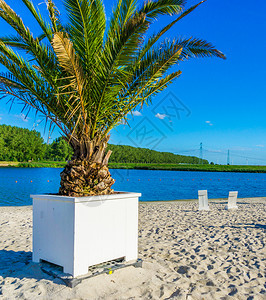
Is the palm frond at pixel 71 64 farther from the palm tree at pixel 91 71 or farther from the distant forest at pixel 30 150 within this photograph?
the distant forest at pixel 30 150

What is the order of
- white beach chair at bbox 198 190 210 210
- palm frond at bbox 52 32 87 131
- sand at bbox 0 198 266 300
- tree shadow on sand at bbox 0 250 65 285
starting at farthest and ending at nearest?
white beach chair at bbox 198 190 210 210, tree shadow on sand at bbox 0 250 65 285, palm frond at bbox 52 32 87 131, sand at bbox 0 198 266 300

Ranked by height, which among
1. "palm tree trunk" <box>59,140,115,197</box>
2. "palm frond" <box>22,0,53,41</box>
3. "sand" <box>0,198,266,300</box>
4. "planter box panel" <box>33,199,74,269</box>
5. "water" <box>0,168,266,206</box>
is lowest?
"water" <box>0,168,266,206</box>

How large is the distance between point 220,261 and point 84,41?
4514 millimetres

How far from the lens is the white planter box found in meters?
3.63

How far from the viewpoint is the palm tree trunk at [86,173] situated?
414 centimetres

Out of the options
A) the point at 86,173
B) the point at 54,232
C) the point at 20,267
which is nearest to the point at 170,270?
the point at 54,232

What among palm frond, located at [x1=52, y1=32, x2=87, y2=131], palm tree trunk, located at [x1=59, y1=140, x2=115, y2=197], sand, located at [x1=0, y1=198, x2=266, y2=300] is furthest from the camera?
palm tree trunk, located at [x1=59, y1=140, x2=115, y2=197]

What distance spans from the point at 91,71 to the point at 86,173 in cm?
170

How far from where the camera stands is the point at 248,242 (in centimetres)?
606

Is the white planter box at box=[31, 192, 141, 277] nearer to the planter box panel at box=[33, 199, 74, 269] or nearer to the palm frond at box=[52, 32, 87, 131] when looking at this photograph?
the planter box panel at box=[33, 199, 74, 269]

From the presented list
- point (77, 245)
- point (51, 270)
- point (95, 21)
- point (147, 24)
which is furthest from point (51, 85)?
point (51, 270)

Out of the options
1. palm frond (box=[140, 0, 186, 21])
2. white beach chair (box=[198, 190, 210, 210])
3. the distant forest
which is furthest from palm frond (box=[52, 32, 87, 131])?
the distant forest

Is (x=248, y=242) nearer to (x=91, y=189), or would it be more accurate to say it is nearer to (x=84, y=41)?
(x=91, y=189)

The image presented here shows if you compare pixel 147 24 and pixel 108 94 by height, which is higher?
pixel 147 24
